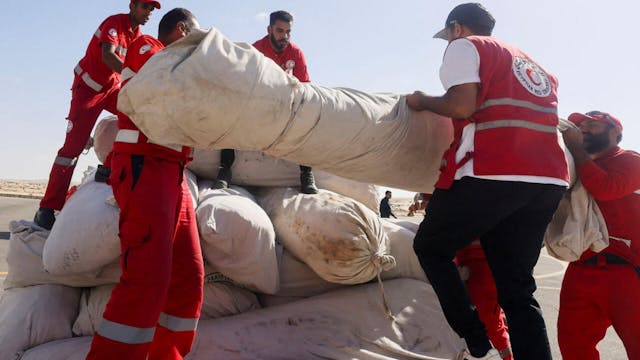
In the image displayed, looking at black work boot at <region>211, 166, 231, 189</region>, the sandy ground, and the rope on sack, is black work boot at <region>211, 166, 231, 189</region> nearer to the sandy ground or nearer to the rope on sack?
the rope on sack

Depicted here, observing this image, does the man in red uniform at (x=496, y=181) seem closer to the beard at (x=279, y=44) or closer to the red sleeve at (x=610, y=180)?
the red sleeve at (x=610, y=180)

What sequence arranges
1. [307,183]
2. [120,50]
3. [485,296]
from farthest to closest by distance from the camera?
[120,50] < [307,183] < [485,296]

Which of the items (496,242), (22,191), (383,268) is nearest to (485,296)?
(383,268)

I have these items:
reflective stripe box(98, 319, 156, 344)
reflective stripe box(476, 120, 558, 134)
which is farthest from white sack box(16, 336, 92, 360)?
reflective stripe box(476, 120, 558, 134)

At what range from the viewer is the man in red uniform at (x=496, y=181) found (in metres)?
1.56

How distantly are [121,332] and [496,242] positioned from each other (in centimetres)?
127

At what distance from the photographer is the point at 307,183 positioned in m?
2.58

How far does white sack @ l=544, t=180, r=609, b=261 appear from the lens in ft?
6.03

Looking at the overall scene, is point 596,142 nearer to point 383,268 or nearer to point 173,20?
point 383,268

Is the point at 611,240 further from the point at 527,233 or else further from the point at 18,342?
the point at 18,342

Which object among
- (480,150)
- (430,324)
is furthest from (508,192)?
(430,324)

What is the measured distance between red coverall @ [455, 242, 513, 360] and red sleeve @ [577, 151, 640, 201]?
605 mm

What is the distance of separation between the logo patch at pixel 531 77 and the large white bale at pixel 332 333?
112cm

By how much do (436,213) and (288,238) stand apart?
0.83m
